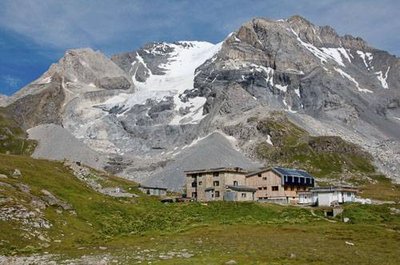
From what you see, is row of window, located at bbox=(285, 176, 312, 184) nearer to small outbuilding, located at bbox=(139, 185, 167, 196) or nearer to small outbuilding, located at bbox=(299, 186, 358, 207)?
small outbuilding, located at bbox=(299, 186, 358, 207)

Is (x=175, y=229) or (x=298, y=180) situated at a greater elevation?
(x=298, y=180)

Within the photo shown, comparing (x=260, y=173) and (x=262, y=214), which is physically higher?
(x=260, y=173)

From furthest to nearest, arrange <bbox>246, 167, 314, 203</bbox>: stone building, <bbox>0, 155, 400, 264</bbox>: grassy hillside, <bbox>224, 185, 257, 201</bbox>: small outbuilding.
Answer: <bbox>246, 167, 314, 203</bbox>: stone building < <bbox>224, 185, 257, 201</bbox>: small outbuilding < <bbox>0, 155, 400, 264</bbox>: grassy hillside

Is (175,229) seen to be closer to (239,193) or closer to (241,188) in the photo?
(239,193)

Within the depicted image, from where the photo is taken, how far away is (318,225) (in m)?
89.5

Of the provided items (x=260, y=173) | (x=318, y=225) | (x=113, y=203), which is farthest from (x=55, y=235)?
(x=260, y=173)

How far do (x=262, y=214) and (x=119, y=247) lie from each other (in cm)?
4243

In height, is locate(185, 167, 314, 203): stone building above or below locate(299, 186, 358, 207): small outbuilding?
above

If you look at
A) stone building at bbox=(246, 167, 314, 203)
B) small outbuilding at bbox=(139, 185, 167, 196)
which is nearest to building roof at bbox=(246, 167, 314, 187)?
stone building at bbox=(246, 167, 314, 203)

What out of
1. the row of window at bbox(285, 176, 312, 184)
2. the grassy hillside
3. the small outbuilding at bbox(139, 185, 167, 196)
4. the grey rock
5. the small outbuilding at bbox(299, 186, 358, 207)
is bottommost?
the grassy hillside

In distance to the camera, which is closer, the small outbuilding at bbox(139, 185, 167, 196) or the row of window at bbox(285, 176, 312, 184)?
the row of window at bbox(285, 176, 312, 184)

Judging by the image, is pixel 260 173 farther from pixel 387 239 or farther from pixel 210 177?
pixel 387 239

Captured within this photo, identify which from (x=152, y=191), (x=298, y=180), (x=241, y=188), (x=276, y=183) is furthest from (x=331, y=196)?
(x=152, y=191)

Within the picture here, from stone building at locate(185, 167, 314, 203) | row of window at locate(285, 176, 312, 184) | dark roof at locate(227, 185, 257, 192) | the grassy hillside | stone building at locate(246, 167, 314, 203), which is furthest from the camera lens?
row of window at locate(285, 176, 312, 184)
